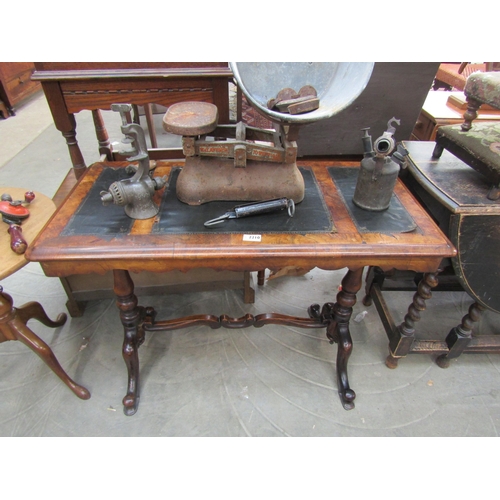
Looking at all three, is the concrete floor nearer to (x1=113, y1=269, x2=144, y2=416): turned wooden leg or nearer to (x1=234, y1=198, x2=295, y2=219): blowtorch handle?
(x1=113, y1=269, x2=144, y2=416): turned wooden leg

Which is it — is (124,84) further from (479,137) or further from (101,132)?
(479,137)

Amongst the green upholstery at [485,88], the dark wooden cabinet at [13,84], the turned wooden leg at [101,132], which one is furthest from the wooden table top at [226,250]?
the dark wooden cabinet at [13,84]

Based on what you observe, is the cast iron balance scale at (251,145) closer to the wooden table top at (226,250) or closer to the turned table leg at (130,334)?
the wooden table top at (226,250)

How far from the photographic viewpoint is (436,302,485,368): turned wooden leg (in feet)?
5.84

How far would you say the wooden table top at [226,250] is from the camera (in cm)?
121

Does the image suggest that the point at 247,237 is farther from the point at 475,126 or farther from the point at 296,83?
the point at 475,126

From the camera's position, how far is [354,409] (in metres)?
1.78

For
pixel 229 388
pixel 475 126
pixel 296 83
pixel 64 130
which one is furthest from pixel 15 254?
pixel 475 126

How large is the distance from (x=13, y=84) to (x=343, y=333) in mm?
5578

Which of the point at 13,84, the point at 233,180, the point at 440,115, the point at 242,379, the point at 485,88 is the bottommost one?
the point at 242,379

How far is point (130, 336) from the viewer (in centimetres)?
172

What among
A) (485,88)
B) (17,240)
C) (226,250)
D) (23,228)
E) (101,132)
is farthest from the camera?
(101,132)

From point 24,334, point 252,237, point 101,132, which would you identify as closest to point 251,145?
→ point 252,237

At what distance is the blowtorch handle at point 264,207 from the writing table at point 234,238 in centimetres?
3
